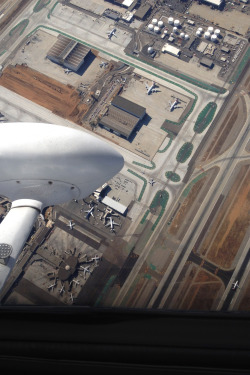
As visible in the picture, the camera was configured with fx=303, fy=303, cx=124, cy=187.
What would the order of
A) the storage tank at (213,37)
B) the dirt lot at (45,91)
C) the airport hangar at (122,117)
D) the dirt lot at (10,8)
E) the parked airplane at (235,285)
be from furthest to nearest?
the dirt lot at (10,8), the storage tank at (213,37), the dirt lot at (45,91), the airport hangar at (122,117), the parked airplane at (235,285)

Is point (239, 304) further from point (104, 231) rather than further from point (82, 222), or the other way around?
point (82, 222)

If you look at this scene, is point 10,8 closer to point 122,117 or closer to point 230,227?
point 122,117

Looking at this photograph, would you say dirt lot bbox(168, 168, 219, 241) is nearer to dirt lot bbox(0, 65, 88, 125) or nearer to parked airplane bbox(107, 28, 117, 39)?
dirt lot bbox(0, 65, 88, 125)

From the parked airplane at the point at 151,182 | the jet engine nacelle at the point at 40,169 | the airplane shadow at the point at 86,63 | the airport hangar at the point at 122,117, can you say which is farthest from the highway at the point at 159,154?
the jet engine nacelle at the point at 40,169

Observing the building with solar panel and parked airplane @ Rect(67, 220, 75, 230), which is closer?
parked airplane @ Rect(67, 220, 75, 230)

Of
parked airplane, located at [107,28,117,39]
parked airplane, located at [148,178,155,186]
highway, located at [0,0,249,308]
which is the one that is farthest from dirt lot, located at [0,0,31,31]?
parked airplane, located at [148,178,155,186]

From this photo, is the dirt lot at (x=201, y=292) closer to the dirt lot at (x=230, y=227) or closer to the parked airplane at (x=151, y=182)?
the dirt lot at (x=230, y=227)

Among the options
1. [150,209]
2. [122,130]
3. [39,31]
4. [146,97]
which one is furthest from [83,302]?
[39,31]
